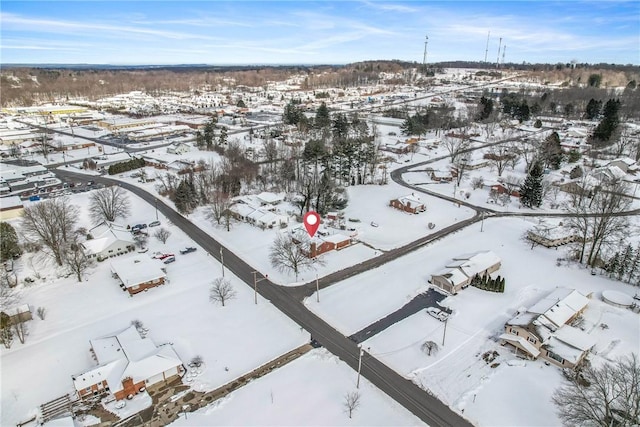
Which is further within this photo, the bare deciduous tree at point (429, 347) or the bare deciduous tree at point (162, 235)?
the bare deciduous tree at point (162, 235)

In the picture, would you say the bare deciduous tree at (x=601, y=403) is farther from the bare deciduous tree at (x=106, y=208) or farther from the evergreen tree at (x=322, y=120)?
the evergreen tree at (x=322, y=120)

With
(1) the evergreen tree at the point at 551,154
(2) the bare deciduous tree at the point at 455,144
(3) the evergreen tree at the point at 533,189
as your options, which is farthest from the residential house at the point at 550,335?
(2) the bare deciduous tree at the point at 455,144

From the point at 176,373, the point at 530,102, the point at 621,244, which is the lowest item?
the point at 176,373

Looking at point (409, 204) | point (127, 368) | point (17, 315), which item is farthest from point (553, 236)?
point (17, 315)

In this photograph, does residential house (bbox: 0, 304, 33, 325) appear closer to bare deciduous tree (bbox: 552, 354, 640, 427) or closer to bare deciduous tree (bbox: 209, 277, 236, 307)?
bare deciduous tree (bbox: 209, 277, 236, 307)

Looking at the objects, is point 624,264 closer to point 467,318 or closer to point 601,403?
point 467,318

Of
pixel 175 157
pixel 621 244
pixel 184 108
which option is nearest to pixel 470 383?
pixel 621 244

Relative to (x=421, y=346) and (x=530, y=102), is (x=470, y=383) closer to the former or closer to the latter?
(x=421, y=346)
